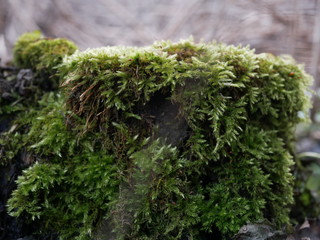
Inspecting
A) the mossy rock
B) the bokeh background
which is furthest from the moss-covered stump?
the bokeh background

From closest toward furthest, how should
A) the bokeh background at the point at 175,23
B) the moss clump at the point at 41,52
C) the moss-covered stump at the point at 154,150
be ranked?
the moss-covered stump at the point at 154,150, the moss clump at the point at 41,52, the bokeh background at the point at 175,23

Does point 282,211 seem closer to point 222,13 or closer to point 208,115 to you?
point 208,115

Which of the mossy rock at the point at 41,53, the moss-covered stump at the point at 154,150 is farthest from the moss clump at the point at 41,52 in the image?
the moss-covered stump at the point at 154,150

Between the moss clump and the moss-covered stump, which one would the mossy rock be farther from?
the moss-covered stump

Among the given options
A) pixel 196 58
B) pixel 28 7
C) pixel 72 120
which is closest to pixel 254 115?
pixel 196 58

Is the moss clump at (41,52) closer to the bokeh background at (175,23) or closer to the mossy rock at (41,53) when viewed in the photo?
the mossy rock at (41,53)

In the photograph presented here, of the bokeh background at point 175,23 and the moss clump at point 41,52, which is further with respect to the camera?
the bokeh background at point 175,23

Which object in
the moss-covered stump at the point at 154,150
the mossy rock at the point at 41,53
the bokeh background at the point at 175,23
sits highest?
the bokeh background at the point at 175,23
